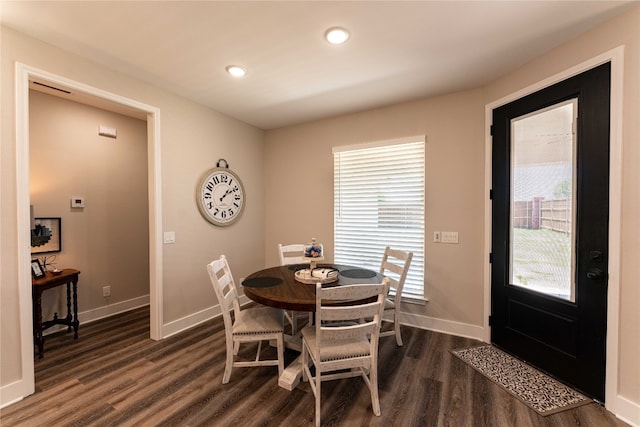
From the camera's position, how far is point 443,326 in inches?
122

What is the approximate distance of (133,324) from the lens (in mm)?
3291

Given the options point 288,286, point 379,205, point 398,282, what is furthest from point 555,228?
point 288,286

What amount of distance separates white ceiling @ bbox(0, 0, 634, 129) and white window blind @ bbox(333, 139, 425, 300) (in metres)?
0.81

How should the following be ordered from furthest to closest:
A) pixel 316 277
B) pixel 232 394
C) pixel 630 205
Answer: pixel 316 277, pixel 232 394, pixel 630 205

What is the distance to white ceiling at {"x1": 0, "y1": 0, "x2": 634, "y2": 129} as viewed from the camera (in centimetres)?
175

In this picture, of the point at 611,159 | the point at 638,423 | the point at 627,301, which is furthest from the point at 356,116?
the point at 638,423

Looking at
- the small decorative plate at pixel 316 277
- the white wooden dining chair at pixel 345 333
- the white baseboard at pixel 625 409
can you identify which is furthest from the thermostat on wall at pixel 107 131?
the white baseboard at pixel 625 409

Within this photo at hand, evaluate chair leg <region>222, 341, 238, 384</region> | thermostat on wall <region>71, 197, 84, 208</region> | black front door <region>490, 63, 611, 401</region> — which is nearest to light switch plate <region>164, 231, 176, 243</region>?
thermostat on wall <region>71, 197, 84, 208</region>

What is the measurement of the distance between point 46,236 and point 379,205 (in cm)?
370

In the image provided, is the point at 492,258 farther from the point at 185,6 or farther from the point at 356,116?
the point at 185,6

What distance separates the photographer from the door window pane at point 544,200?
6.99 feet

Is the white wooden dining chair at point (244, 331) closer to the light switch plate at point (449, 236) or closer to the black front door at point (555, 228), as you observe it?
the light switch plate at point (449, 236)

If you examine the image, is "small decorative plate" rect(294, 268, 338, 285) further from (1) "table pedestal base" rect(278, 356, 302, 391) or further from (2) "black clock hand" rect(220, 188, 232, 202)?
(2) "black clock hand" rect(220, 188, 232, 202)

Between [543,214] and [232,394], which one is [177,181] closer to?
[232,394]
